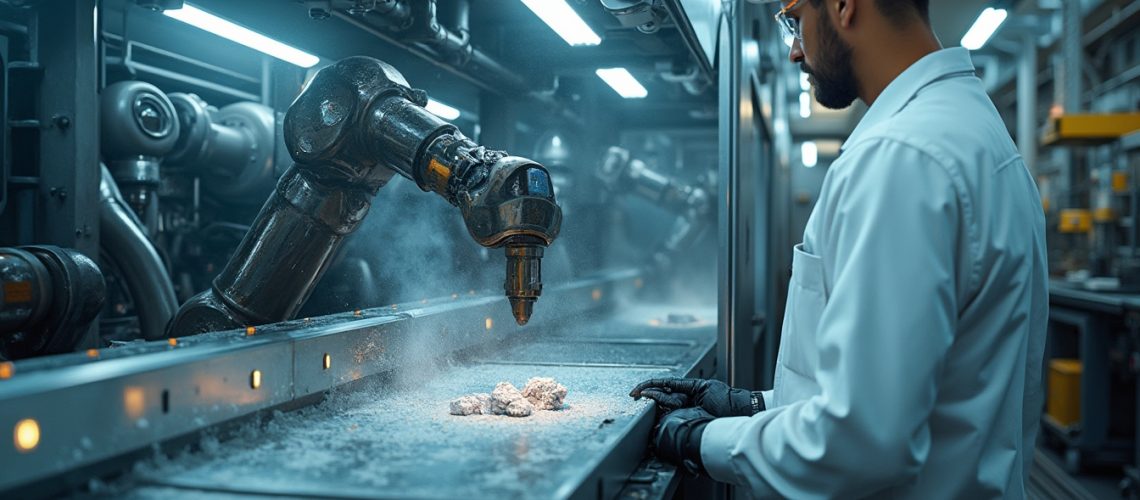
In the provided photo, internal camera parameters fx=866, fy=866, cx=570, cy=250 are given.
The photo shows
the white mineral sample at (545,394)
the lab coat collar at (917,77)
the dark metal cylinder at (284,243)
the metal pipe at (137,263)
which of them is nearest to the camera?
the lab coat collar at (917,77)

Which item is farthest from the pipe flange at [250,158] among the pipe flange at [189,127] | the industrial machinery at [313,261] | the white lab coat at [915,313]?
the white lab coat at [915,313]

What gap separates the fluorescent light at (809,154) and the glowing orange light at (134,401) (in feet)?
26.9

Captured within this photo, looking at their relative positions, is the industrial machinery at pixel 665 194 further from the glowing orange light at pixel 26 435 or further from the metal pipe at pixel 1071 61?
the metal pipe at pixel 1071 61

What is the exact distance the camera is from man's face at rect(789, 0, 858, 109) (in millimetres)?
1259

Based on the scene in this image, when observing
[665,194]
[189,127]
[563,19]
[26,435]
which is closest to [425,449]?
[26,435]

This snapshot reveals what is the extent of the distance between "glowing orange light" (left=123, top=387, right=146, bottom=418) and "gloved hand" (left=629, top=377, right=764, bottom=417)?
818 mm

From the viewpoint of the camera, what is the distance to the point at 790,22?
1365 mm

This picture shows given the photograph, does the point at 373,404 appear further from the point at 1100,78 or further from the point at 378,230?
the point at 1100,78

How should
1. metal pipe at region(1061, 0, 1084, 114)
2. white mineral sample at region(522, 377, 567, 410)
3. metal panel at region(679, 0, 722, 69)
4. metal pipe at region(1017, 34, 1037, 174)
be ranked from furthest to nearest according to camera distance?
metal pipe at region(1017, 34, 1037, 174)
metal pipe at region(1061, 0, 1084, 114)
metal panel at region(679, 0, 722, 69)
white mineral sample at region(522, 377, 567, 410)

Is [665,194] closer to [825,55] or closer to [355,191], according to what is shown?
[355,191]

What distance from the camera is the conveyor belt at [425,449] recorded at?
93 cm

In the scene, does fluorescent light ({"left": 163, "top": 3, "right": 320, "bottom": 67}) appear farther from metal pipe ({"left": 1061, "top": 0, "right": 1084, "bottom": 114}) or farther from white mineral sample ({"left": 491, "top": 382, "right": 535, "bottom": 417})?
metal pipe ({"left": 1061, "top": 0, "right": 1084, "bottom": 114})

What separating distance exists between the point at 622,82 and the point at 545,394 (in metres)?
1.75

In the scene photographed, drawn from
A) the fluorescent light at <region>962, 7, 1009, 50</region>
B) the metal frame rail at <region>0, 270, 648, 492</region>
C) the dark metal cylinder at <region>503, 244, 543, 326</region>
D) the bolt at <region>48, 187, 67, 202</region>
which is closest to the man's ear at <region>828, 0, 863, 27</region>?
the dark metal cylinder at <region>503, 244, 543, 326</region>
